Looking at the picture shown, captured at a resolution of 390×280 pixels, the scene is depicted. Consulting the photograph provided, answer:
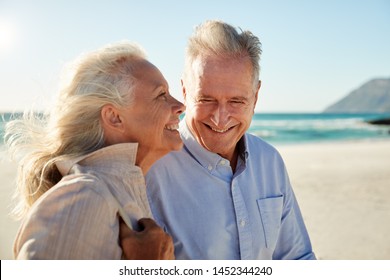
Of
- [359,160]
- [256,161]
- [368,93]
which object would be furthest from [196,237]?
[368,93]

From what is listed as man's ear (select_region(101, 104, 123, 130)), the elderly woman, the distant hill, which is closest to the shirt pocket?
the elderly woman

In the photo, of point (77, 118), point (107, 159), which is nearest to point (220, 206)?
point (107, 159)

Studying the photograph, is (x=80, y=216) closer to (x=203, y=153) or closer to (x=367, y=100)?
Result: (x=203, y=153)

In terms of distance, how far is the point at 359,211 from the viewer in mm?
5750

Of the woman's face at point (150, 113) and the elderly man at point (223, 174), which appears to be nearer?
the woman's face at point (150, 113)

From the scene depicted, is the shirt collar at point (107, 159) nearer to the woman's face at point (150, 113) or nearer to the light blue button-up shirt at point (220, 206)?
the woman's face at point (150, 113)

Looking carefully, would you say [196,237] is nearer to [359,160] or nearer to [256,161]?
[256,161]

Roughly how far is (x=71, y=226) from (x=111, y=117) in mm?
555

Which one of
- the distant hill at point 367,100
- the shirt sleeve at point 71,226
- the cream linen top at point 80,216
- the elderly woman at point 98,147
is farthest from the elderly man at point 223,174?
the distant hill at point 367,100

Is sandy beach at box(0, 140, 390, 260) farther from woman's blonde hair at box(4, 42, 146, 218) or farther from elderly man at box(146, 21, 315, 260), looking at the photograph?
elderly man at box(146, 21, 315, 260)

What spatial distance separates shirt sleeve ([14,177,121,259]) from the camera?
4.38ft

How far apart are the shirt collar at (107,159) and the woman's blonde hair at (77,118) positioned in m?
0.06

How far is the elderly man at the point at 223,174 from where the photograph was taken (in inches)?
83.1
